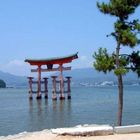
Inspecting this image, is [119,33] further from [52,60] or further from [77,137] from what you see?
[52,60]

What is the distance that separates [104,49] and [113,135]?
2717 millimetres

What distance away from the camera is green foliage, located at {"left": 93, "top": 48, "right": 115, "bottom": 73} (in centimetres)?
1368

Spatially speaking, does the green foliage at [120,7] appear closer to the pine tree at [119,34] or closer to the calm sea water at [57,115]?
the pine tree at [119,34]

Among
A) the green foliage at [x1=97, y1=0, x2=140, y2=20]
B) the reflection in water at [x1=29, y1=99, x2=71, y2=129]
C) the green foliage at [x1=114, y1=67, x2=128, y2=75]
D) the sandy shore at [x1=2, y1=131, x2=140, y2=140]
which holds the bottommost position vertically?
the reflection in water at [x1=29, y1=99, x2=71, y2=129]

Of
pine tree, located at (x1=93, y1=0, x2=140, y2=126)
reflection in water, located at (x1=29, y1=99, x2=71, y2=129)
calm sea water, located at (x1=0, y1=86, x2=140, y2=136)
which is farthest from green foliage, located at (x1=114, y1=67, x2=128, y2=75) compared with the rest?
reflection in water, located at (x1=29, y1=99, x2=71, y2=129)

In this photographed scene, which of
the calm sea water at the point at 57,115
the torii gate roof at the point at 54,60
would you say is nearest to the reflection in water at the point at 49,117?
the calm sea water at the point at 57,115

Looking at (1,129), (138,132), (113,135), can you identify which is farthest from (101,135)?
(1,129)

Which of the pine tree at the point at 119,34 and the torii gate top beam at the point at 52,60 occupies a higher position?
the torii gate top beam at the point at 52,60

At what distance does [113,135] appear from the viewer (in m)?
12.5

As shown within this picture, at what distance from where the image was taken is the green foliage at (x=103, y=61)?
13.7 meters

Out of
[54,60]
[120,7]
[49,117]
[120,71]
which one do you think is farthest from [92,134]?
[54,60]

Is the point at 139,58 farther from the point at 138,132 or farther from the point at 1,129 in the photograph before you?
the point at 1,129

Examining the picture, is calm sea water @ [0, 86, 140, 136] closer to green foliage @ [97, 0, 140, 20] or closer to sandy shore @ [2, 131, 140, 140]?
sandy shore @ [2, 131, 140, 140]

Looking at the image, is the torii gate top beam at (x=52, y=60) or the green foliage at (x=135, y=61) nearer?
Answer: the green foliage at (x=135, y=61)
